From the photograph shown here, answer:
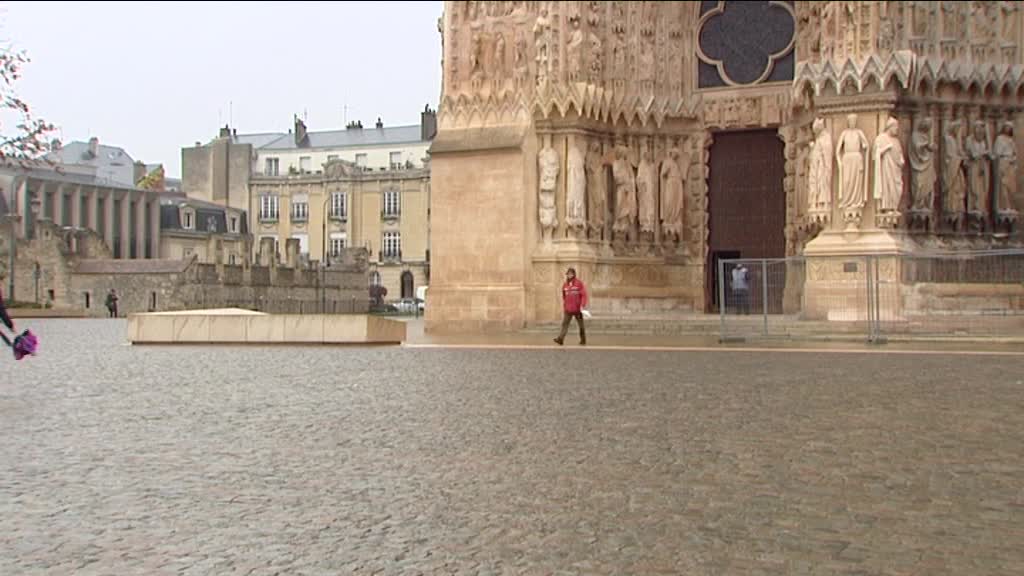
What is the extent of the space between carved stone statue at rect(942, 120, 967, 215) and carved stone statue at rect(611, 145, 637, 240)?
22.8 ft

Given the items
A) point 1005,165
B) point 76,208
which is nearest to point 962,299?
point 1005,165

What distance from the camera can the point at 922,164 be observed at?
1031 inches

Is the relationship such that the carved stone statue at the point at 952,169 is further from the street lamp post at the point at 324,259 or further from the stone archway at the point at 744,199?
the street lamp post at the point at 324,259

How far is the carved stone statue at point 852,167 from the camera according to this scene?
83.8ft

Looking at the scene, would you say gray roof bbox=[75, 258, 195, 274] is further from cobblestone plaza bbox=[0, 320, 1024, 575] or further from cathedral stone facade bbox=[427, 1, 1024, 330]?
cobblestone plaza bbox=[0, 320, 1024, 575]

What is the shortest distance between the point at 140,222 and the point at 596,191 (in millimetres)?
68520

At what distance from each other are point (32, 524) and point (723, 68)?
27.2 m

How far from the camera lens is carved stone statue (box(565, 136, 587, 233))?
28.5 meters

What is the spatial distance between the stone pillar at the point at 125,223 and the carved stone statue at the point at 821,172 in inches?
2829

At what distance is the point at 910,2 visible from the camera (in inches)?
1032

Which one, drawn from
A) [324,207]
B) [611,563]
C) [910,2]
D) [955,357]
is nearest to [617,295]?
[910,2]

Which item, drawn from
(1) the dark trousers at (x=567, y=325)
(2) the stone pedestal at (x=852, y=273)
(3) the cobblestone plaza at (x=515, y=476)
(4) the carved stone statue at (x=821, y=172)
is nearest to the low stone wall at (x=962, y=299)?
(2) the stone pedestal at (x=852, y=273)

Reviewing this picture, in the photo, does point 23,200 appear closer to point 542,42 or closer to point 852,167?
point 542,42

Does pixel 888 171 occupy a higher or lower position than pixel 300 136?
lower
